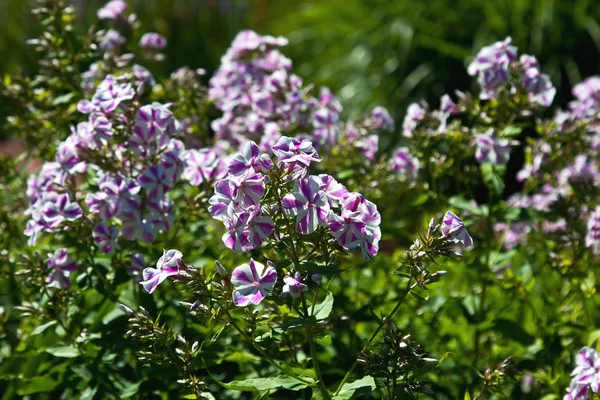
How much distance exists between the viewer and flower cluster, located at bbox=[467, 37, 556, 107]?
293 centimetres

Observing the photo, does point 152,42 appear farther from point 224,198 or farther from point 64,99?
point 224,198

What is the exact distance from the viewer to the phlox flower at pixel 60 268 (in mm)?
2541

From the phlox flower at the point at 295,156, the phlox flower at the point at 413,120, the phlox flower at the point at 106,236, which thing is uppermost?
the phlox flower at the point at 295,156

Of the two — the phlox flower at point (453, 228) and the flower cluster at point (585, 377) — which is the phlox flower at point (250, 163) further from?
the flower cluster at point (585, 377)

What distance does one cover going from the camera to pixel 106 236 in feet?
8.32

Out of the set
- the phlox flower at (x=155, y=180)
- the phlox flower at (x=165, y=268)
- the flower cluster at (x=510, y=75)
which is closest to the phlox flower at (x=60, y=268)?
the phlox flower at (x=155, y=180)

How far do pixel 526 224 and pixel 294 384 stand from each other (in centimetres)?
187

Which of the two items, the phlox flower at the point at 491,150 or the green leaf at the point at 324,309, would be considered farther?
the phlox flower at the point at 491,150

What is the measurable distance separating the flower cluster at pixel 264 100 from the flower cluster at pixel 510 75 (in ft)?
1.85

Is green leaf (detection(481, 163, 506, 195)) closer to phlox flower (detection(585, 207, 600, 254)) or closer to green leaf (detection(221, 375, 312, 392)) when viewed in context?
phlox flower (detection(585, 207, 600, 254))

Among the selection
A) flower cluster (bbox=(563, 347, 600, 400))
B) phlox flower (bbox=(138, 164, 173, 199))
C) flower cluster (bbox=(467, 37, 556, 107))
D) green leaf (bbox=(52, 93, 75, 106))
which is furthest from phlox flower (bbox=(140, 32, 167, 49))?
flower cluster (bbox=(563, 347, 600, 400))

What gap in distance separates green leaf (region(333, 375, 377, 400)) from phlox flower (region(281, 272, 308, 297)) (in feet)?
0.94

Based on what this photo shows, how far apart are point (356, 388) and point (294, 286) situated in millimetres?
354

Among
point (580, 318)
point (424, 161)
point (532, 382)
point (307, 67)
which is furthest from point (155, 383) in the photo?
point (307, 67)
